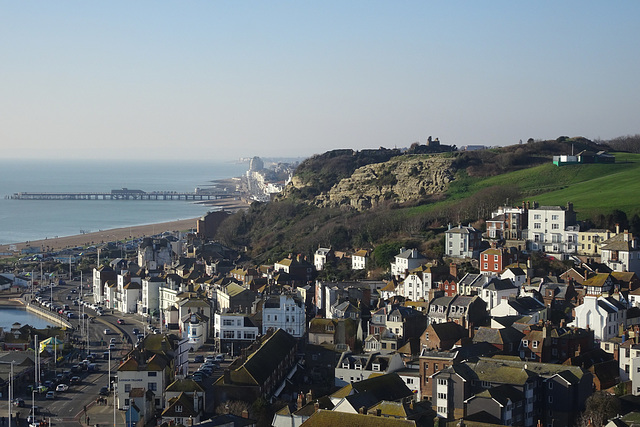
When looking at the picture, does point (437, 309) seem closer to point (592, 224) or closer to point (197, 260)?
point (592, 224)

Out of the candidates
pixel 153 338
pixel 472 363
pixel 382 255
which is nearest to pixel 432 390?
pixel 472 363

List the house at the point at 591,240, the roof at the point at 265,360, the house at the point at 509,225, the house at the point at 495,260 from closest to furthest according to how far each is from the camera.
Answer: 1. the roof at the point at 265,360
2. the house at the point at 495,260
3. the house at the point at 591,240
4. the house at the point at 509,225

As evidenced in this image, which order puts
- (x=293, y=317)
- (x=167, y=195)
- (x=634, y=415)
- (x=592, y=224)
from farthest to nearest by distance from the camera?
(x=167, y=195) → (x=592, y=224) → (x=293, y=317) → (x=634, y=415)

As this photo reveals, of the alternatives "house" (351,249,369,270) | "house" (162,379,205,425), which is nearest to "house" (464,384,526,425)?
"house" (162,379,205,425)

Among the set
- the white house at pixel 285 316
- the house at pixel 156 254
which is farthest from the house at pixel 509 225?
the house at pixel 156 254

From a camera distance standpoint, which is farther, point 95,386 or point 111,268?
point 111,268

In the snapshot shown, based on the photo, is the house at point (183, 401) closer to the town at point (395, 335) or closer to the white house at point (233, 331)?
the town at point (395, 335)
